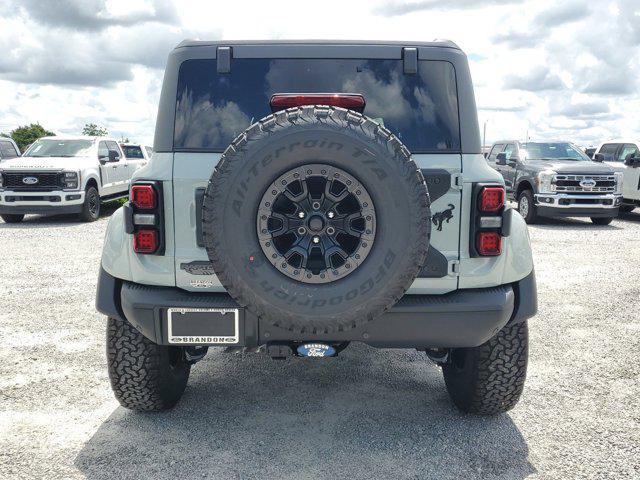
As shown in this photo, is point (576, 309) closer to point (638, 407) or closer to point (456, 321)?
point (638, 407)

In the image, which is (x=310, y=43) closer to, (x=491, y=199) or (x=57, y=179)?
(x=491, y=199)

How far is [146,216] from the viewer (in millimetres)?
2754

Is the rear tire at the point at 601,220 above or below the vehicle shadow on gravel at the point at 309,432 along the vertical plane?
above

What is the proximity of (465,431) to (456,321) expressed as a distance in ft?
2.73

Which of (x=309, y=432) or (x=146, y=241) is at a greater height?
(x=146, y=241)

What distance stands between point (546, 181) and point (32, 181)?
10.5 metres

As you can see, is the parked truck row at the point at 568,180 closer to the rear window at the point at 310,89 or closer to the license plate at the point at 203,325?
the rear window at the point at 310,89

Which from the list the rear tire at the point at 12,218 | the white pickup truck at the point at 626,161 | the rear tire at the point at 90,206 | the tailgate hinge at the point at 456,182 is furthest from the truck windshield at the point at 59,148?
the tailgate hinge at the point at 456,182

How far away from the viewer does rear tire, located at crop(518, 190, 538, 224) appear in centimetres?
1244

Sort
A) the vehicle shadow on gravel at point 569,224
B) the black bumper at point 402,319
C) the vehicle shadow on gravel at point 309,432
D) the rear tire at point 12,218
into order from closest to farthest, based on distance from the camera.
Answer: the black bumper at point 402,319 < the vehicle shadow on gravel at point 309,432 < the vehicle shadow on gravel at point 569,224 < the rear tire at point 12,218

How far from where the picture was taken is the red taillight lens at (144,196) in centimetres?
274

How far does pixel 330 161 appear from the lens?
2354 millimetres

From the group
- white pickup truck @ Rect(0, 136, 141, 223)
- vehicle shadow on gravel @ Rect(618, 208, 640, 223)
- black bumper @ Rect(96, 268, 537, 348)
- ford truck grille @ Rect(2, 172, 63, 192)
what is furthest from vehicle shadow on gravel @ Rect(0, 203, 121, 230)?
vehicle shadow on gravel @ Rect(618, 208, 640, 223)

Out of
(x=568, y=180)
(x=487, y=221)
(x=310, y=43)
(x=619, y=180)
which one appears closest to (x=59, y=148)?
(x=568, y=180)
